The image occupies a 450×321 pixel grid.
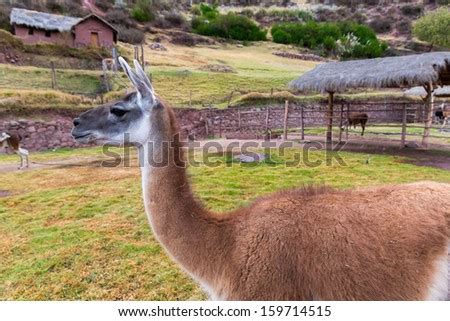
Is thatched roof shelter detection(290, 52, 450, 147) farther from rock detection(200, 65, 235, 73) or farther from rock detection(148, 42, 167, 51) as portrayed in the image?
rock detection(148, 42, 167, 51)

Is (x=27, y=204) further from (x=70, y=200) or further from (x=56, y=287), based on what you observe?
(x=56, y=287)

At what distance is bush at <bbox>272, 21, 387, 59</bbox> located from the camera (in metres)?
19.2

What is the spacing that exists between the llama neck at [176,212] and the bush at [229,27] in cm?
1998

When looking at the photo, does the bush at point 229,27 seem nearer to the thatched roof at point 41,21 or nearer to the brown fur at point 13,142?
the thatched roof at point 41,21

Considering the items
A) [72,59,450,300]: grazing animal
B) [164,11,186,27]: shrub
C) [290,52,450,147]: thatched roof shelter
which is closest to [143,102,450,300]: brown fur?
[72,59,450,300]: grazing animal

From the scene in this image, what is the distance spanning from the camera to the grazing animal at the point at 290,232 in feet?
4.69

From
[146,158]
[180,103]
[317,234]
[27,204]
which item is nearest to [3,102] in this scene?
[180,103]

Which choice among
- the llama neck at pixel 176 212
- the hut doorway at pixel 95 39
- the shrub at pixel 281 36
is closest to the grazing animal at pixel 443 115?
the shrub at pixel 281 36

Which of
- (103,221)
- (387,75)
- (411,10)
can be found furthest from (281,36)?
(103,221)

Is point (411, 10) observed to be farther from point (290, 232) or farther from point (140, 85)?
point (290, 232)

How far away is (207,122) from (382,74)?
583cm

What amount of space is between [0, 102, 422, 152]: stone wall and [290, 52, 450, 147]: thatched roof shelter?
2.76ft

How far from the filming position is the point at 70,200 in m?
4.88

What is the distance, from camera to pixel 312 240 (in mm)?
1501
